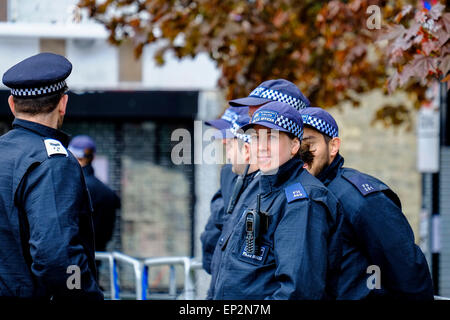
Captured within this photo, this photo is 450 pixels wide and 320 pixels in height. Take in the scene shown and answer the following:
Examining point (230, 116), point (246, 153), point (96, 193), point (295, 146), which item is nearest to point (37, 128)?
point (295, 146)

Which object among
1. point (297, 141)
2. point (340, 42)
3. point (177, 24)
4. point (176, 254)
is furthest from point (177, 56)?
point (297, 141)

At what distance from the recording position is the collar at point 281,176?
3064mm

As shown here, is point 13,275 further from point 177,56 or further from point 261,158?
point 177,56

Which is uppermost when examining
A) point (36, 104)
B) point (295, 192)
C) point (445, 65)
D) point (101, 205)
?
point (445, 65)

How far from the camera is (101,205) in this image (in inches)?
269

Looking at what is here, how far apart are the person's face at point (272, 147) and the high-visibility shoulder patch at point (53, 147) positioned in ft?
3.03

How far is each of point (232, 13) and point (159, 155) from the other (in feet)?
11.3

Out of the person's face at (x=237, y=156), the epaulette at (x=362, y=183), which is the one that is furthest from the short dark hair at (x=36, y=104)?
the epaulette at (x=362, y=183)

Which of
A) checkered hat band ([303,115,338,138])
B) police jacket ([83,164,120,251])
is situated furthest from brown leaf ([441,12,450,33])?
police jacket ([83,164,120,251])

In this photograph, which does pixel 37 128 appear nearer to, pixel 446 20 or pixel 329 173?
pixel 329 173

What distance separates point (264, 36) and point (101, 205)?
8.88 feet

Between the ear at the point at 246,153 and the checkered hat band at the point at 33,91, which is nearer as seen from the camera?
the checkered hat band at the point at 33,91

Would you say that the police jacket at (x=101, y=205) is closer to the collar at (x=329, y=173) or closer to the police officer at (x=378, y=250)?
the collar at (x=329, y=173)

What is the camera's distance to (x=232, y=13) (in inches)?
297
